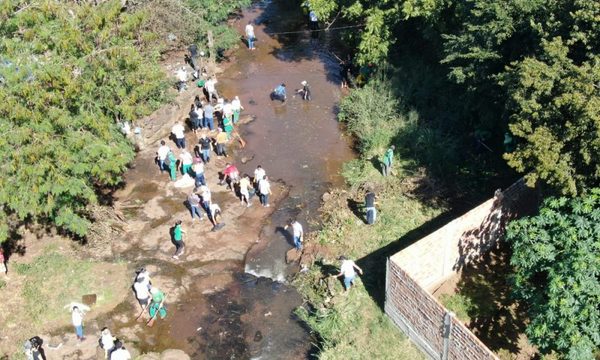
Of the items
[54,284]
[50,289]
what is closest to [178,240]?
[54,284]

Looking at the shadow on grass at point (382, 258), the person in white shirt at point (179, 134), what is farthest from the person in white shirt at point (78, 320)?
the person in white shirt at point (179, 134)

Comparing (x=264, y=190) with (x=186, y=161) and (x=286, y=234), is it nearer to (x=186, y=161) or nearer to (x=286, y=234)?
(x=286, y=234)

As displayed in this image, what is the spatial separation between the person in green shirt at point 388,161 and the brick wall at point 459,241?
4649 millimetres

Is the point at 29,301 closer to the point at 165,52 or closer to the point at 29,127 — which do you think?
the point at 29,127

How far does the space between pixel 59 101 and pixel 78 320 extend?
552 centimetres

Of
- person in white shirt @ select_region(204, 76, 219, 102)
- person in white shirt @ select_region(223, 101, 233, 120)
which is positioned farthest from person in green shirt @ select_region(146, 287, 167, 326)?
person in white shirt @ select_region(204, 76, 219, 102)

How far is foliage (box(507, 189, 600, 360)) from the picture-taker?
12.2 m

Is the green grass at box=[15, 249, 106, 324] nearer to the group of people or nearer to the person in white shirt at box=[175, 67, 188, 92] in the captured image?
the group of people

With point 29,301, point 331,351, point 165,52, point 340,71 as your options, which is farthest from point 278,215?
point 165,52

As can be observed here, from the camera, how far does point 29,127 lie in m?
15.2

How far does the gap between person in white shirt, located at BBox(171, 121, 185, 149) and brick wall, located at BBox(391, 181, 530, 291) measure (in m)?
11.1

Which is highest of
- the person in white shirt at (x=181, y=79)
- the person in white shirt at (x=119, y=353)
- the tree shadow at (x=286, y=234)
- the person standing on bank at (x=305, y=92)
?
the person in white shirt at (x=181, y=79)

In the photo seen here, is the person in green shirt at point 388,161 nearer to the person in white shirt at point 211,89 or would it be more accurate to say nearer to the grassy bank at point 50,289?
the person in white shirt at point 211,89

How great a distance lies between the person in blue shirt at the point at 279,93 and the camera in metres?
26.2
